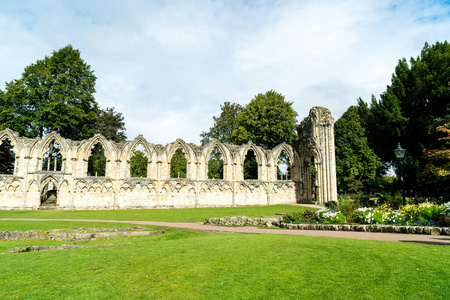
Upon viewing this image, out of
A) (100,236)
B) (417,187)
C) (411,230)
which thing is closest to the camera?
(411,230)

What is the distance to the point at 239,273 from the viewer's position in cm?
551

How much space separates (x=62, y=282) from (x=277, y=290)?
3.75m

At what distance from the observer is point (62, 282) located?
17.0 ft

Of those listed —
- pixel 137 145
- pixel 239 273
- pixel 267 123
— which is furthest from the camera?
pixel 267 123

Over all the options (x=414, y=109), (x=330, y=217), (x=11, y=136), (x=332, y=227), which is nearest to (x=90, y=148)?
(x=11, y=136)

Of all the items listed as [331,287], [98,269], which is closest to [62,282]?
[98,269]

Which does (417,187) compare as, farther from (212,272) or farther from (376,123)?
(212,272)

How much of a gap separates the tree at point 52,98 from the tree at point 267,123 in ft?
65.1

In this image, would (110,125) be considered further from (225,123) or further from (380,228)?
(380,228)

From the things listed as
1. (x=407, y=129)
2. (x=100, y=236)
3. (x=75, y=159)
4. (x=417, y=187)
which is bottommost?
(x=100, y=236)

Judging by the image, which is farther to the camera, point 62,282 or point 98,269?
point 98,269

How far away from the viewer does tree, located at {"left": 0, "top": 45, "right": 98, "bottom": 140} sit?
3378cm

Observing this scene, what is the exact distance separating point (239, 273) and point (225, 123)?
142 ft

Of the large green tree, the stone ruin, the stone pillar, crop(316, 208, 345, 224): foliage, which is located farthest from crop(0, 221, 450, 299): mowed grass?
the stone pillar
